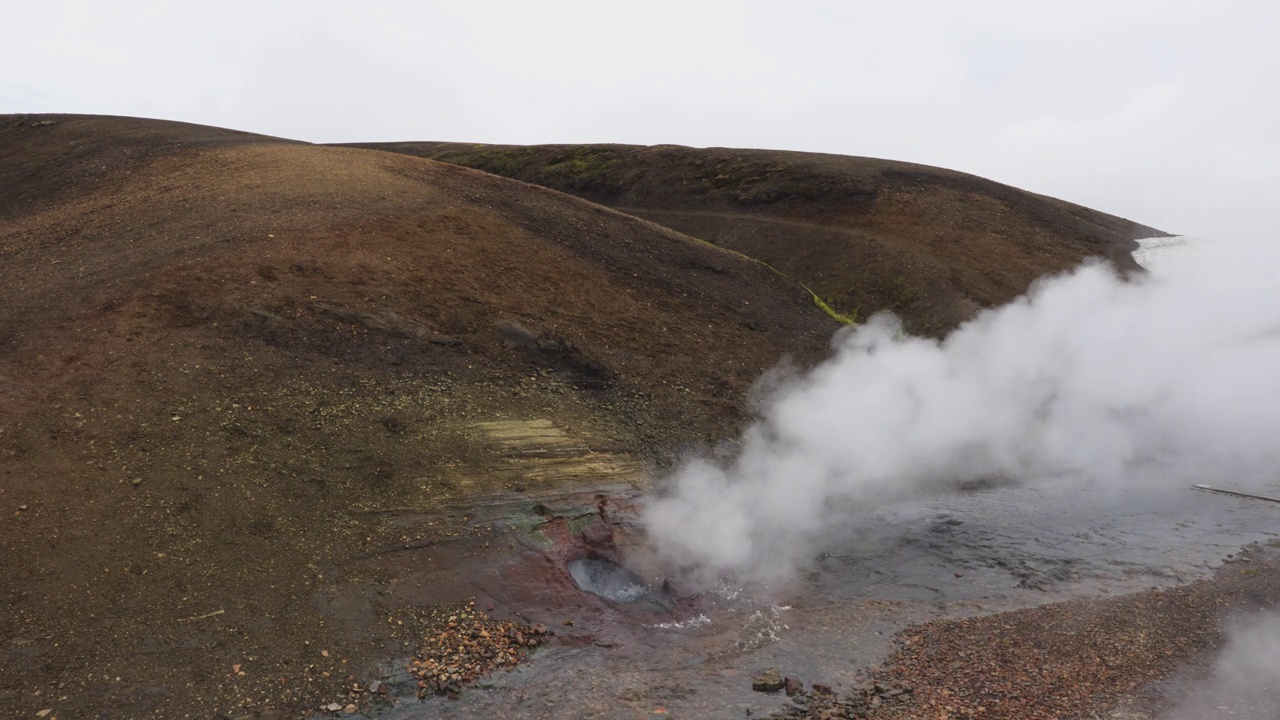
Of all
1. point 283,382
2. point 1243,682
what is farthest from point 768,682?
point 283,382

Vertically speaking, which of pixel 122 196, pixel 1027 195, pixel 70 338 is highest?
pixel 1027 195

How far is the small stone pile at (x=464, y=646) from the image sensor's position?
9.45 meters

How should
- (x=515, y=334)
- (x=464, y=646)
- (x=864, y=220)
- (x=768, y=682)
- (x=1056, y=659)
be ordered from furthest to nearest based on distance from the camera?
1. (x=864, y=220)
2. (x=515, y=334)
3. (x=464, y=646)
4. (x=1056, y=659)
5. (x=768, y=682)

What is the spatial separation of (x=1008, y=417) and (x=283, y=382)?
14.5 metres

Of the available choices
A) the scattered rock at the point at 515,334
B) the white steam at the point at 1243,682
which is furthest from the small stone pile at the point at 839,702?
the scattered rock at the point at 515,334

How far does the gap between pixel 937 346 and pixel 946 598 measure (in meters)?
11.9

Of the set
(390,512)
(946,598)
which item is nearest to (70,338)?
(390,512)

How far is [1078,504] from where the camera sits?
1532 cm

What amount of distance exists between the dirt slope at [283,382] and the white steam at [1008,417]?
1.57 meters

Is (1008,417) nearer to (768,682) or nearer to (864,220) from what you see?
(768,682)

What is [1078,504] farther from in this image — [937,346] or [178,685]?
[178,685]

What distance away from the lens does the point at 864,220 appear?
32375 mm

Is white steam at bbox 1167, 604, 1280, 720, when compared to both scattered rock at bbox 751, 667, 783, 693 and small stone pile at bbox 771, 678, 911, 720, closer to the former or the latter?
small stone pile at bbox 771, 678, 911, 720

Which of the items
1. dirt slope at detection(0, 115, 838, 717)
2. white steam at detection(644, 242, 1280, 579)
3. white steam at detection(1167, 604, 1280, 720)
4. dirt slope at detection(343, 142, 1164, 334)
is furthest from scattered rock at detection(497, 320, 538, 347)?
dirt slope at detection(343, 142, 1164, 334)
